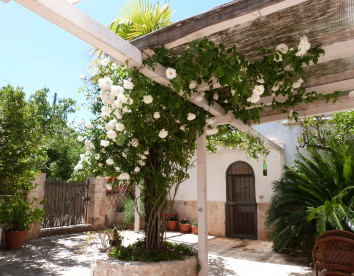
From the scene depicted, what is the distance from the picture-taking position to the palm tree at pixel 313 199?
4762 mm

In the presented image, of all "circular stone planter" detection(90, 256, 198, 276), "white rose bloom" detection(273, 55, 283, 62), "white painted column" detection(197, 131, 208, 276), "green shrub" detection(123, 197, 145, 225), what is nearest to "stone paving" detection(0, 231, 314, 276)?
"circular stone planter" detection(90, 256, 198, 276)

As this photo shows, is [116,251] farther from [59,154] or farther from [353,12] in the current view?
[59,154]

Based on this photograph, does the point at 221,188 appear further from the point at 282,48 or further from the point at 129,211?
the point at 282,48

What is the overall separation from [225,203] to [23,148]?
19.5 ft

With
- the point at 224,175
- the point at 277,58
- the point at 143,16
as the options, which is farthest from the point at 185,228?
the point at 277,58

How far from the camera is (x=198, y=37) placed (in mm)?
2633

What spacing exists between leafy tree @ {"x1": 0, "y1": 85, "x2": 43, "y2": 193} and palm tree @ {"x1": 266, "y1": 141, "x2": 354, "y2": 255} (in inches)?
225

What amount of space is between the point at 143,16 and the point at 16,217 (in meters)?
5.38

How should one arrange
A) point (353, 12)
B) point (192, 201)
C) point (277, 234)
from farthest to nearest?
point (192, 201) < point (277, 234) < point (353, 12)

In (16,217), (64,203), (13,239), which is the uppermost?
(64,203)

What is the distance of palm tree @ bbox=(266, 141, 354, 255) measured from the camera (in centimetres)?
476

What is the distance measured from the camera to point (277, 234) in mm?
6051

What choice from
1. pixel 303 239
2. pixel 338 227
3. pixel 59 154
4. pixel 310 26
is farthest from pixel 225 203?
pixel 59 154

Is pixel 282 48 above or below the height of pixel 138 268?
above
